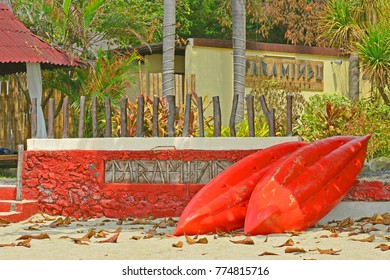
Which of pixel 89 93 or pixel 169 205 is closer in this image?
pixel 169 205

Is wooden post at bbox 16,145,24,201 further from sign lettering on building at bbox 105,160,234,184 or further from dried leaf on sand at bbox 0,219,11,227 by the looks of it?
sign lettering on building at bbox 105,160,234,184

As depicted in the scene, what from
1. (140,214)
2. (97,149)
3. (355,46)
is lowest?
(140,214)

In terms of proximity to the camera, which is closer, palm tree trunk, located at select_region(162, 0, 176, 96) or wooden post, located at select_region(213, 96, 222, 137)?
wooden post, located at select_region(213, 96, 222, 137)

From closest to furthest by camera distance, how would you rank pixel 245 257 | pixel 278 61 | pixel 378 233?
pixel 245 257 → pixel 378 233 → pixel 278 61

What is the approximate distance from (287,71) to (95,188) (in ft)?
28.6

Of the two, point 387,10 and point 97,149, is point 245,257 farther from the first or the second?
point 387,10

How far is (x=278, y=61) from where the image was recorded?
21156 mm

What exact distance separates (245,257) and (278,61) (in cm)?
1229

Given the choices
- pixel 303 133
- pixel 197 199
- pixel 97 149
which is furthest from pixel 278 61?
pixel 197 199

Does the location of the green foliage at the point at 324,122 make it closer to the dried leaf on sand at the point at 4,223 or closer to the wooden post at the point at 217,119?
the wooden post at the point at 217,119

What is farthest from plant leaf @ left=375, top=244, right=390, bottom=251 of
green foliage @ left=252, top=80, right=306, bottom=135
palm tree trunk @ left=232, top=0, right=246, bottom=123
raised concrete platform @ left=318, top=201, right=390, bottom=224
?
green foliage @ left=252, top=80, right=306, bottom=135

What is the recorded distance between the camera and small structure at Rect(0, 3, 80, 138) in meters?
15.9

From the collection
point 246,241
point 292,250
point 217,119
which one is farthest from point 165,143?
point 292,250

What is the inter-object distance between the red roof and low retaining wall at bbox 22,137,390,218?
2325mm
